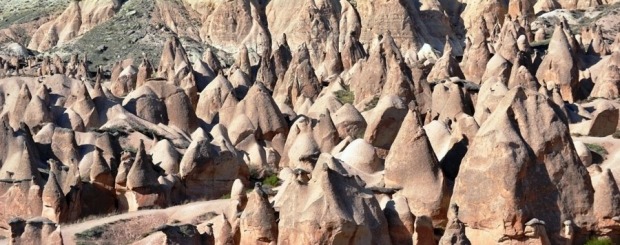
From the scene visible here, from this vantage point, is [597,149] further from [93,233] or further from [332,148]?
[93,233]

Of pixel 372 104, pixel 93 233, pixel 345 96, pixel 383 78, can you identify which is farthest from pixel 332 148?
pixel 345 96

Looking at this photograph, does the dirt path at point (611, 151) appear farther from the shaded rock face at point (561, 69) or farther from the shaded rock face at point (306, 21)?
the shaded rock face at point (306, 21)

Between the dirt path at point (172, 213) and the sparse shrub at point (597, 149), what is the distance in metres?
7.60

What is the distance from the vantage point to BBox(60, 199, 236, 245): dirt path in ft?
87.8

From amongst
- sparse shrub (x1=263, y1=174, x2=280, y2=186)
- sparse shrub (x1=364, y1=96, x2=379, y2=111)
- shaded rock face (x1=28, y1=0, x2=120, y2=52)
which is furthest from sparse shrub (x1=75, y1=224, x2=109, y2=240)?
shaded rock face (x1=28, y1=0, x2=120, y2=52)

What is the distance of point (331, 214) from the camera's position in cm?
2192

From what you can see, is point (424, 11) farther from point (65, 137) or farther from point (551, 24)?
point (65, 137)

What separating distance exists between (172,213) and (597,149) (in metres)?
8.96

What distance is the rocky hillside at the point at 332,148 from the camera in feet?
A: 75.1

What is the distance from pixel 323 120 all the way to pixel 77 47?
145 feet

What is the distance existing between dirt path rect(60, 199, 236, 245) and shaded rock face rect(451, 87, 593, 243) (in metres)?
5.27

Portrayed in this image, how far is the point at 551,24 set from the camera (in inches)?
2522

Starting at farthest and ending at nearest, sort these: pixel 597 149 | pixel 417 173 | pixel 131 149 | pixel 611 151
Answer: pixel 131 149 < pixel 597 149 < pixel 611 151 < pixel 417 173

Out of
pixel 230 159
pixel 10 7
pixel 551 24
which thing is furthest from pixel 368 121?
pixel 10 7
